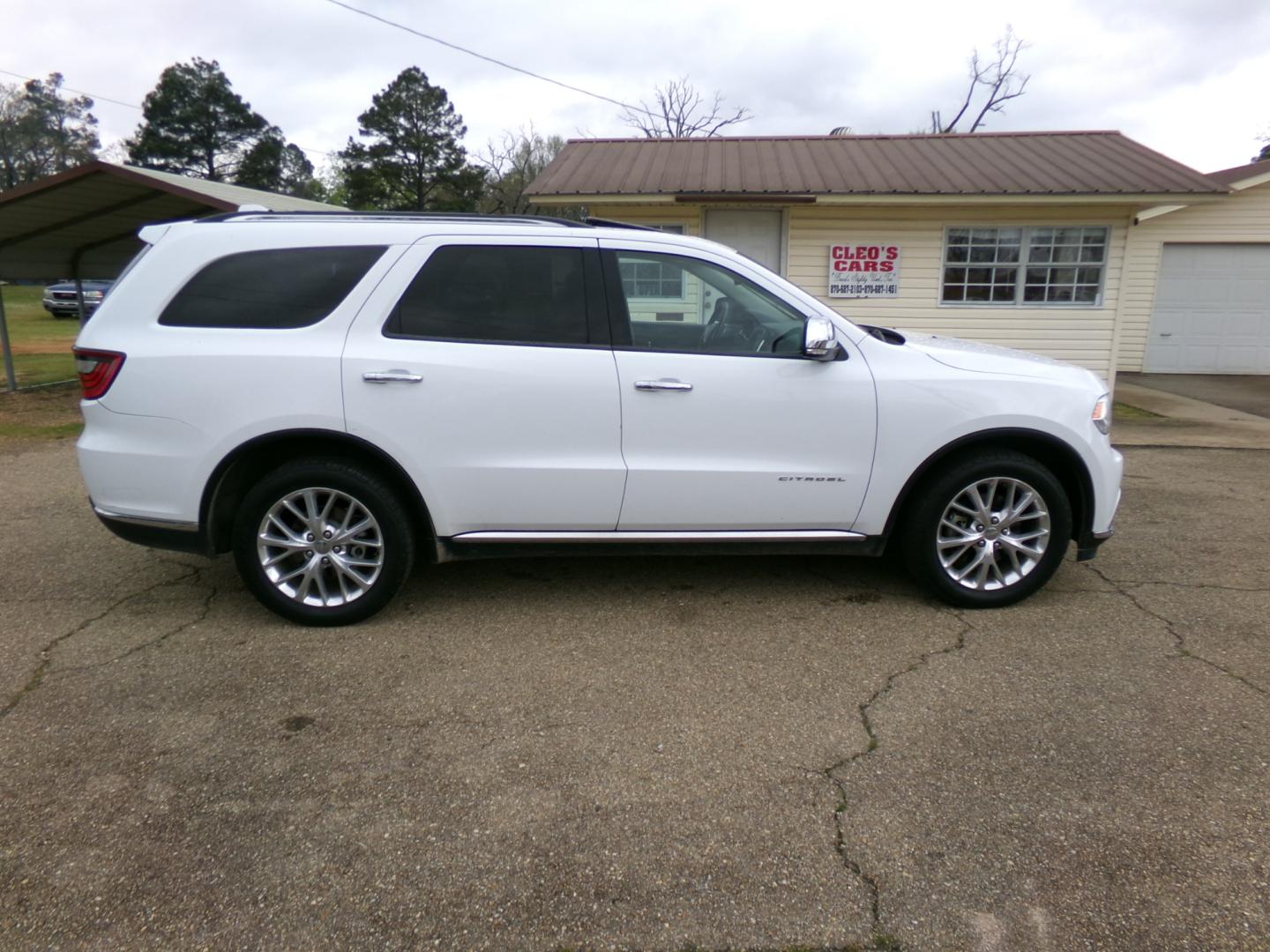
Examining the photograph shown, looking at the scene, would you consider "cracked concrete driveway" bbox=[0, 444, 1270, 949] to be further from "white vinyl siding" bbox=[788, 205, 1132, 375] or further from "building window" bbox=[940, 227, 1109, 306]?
"building window" bbox=[940, 227, 1109, 306]

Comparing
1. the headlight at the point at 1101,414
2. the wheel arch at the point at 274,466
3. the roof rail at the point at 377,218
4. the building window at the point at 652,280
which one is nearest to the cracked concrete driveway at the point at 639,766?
the wheel arch at the point at 274,466

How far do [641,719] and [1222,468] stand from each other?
7118 mm

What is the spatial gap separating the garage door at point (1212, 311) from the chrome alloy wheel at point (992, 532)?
13649 mm

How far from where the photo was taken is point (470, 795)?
282 centimetres

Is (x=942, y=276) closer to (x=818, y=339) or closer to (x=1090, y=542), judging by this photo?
(x=1090, y=542)

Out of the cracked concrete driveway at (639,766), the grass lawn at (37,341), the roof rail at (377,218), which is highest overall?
the roof rail at (377,218)

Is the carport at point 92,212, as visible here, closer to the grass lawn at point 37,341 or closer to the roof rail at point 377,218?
the grass lawn at point 37,341

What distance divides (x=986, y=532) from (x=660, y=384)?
1.81 meters

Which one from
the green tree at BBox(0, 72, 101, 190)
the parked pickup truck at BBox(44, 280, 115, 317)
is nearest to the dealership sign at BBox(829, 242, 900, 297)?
the parked pickup truck at BBox(44, 280, 115, 317)

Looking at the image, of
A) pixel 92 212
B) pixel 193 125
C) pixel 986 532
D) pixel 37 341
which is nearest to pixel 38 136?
pixel 193 125

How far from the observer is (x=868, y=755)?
3.06 meters

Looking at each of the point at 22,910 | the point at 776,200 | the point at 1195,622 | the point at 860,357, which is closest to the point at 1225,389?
the point at 776,200

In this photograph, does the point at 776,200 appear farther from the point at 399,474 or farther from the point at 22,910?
the point at 22,910

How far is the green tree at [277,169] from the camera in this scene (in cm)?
5219
